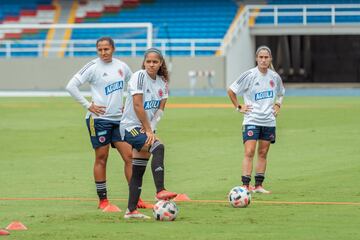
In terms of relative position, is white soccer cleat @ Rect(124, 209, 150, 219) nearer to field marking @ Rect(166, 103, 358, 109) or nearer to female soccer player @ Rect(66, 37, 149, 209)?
female soccer player @ Rect(66, 37, 149, 209)

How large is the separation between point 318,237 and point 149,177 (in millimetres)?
6976

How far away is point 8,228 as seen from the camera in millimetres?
11180

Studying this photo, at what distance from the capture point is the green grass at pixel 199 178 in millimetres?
11250

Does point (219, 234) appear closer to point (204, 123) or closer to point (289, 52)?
point (204, 123)

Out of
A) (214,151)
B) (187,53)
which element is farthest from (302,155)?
(187,53)

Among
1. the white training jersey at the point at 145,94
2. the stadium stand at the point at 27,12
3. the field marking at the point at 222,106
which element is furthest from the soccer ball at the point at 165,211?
the stadium stand at the point at 27,12

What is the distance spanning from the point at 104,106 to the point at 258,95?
104 inches

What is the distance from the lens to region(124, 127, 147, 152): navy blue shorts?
1204 cm

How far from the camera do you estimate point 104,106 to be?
44.5 ft

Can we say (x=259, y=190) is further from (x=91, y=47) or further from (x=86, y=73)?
(x=91, y=47)

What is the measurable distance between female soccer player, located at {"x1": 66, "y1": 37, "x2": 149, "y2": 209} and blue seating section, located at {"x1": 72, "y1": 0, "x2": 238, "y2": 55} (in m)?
41.6

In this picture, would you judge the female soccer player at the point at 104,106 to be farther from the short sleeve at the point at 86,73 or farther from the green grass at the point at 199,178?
the green grass at the point at 199,178

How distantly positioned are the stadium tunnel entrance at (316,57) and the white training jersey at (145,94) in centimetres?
4838

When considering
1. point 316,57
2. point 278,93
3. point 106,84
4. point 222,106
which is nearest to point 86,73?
point 106,84
